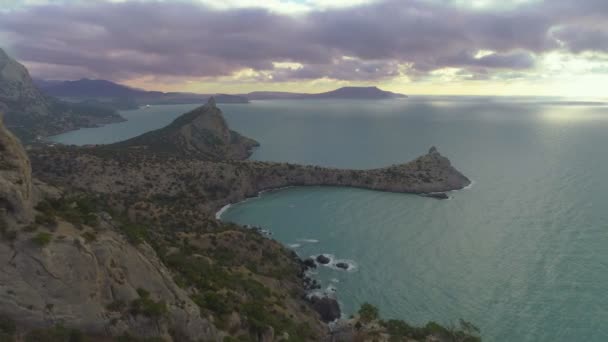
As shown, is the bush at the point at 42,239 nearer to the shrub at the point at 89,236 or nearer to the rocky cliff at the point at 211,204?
the rocky cliff at the point at 211,204

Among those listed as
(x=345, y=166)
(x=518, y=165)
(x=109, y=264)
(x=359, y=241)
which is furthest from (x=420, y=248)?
(x=518, y=165)

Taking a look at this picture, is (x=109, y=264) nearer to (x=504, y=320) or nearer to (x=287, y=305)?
(x=287, y=305)

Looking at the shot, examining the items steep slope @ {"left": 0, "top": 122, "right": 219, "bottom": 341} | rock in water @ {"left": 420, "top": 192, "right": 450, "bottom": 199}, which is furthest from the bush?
rock in water @ {"left": 420, "top": 192, "right": 450, "bottom": 199}

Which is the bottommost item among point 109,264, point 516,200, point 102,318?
point 516,200

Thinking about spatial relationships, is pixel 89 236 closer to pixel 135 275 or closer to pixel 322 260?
pixel 135 275

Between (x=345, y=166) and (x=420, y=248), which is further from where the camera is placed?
(x=345, y=166)

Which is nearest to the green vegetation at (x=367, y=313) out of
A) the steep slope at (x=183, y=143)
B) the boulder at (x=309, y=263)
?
the boulder at (x=309, y=263)

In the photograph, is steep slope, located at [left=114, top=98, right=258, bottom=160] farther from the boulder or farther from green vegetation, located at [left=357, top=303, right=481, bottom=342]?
green vegetation, located at [left=357, top=303, right=481, bottom=342]

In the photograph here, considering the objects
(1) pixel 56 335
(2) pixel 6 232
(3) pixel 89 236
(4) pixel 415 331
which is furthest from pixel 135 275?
(4) pixel 415 331
